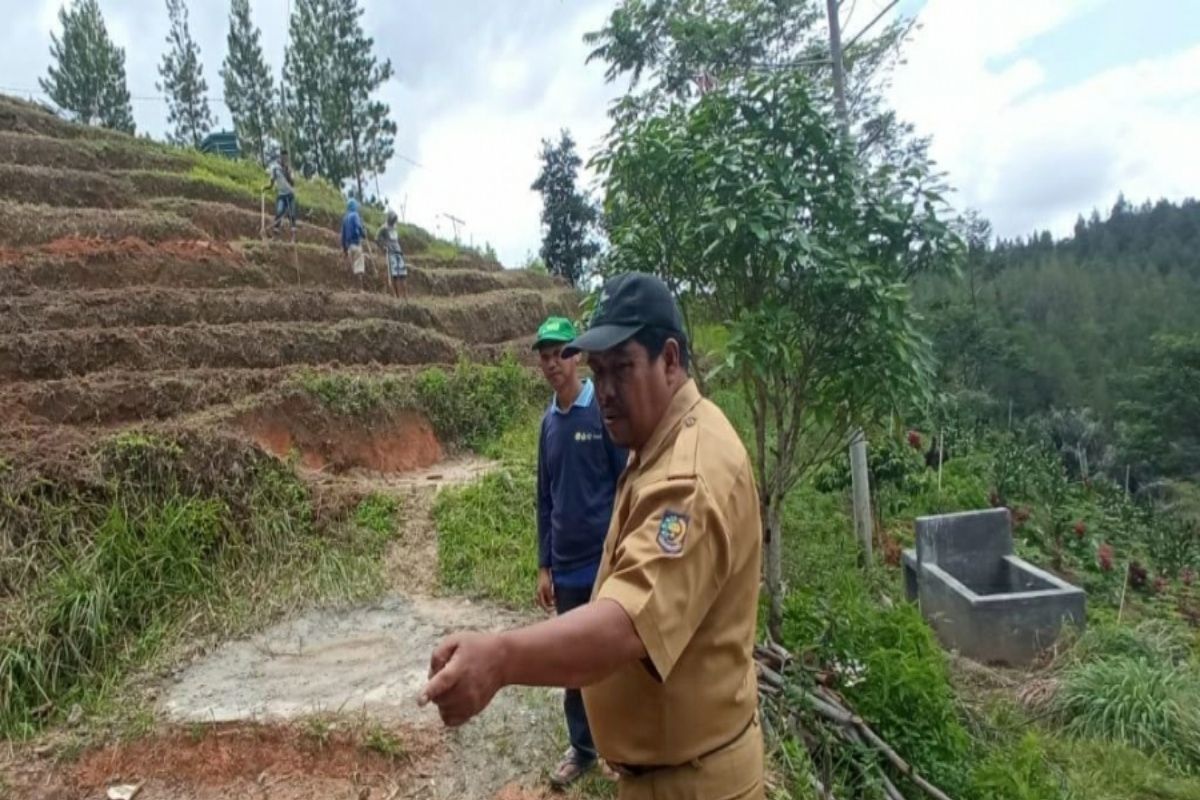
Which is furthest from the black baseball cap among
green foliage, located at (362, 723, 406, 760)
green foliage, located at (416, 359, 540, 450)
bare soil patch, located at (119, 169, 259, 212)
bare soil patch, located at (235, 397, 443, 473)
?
bare soil patch, located at (119, 169, 259, 212)

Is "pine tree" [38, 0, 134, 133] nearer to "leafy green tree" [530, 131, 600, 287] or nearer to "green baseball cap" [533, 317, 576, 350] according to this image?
"leafy green tree" [530, 131, 600, 287]

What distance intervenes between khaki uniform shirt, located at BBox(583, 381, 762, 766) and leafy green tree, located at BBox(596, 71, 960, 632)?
103 inches

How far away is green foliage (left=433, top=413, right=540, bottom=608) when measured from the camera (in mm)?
5102

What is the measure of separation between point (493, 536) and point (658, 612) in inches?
195

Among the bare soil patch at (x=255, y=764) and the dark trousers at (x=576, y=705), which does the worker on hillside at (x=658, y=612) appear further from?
the bare soil patch at (x=255, y=764)

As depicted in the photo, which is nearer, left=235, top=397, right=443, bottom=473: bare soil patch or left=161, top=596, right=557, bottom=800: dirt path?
left=161, top=596, right=557, bottom=800: dirt path

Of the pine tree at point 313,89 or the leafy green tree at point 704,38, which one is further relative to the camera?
the pine tree at point 313,89

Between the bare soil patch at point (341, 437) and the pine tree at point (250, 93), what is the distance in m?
25.1

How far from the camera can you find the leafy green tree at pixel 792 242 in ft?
13.0

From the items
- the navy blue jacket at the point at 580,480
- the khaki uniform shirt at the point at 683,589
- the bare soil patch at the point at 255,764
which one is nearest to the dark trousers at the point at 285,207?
the bare soil patch at the point at 255,764

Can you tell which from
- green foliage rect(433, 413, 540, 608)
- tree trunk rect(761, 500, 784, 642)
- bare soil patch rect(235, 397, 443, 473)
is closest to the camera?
tree trunk rect(761, 500, 784, 642)

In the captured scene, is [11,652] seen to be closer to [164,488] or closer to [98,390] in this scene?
[164,488]

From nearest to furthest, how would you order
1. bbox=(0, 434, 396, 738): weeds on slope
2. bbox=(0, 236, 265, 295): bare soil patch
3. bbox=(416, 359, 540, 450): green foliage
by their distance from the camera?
bbox=(0, 434, 396, 738): weeds on slope < bbox=(0, 236, 265, 295): bare soil patch < bbox=(416, 359, 540, 450): green foliage

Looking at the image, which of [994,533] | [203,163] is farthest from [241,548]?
[203,163]
